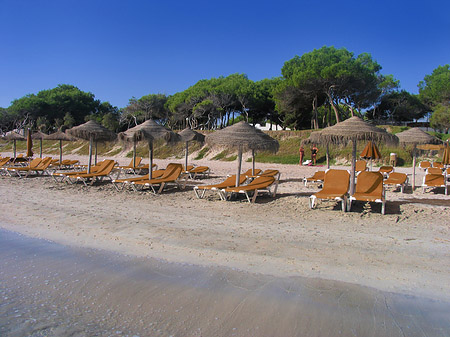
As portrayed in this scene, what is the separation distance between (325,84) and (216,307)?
98.1 feet

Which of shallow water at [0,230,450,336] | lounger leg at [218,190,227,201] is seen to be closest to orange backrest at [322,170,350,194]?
lounger leg at [218,190,227,201]

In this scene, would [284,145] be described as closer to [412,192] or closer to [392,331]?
[412,192]

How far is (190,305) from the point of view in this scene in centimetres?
344

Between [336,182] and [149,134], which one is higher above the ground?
[149,134]

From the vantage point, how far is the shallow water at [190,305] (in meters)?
3.03

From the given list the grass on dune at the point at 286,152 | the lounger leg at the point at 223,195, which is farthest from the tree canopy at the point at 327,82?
the lounger leg at the point at 223,195

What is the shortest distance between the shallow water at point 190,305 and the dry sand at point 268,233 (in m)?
0.33

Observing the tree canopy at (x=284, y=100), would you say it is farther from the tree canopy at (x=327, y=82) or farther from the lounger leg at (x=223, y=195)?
the lounger leg at (x=223, y=195)

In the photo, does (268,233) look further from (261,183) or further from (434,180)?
(434,180)

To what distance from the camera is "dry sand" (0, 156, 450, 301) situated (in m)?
4.26

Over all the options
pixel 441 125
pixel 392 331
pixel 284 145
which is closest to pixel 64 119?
pixel 284 145

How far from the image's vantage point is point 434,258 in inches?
181

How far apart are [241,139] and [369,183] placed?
3398mm

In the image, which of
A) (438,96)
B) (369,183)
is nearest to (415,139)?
(369,183)
